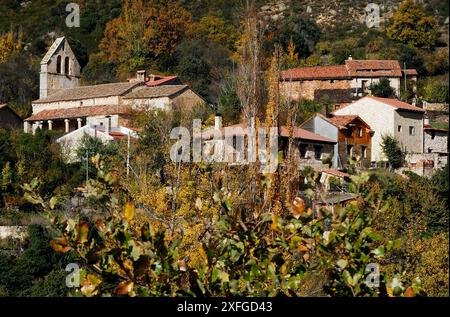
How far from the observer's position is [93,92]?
35312 millimetres

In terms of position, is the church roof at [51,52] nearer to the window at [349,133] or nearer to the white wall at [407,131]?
the window at [349,133]

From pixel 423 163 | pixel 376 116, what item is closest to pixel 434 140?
pixel 376 116

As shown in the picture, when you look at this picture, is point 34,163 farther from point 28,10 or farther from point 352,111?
point 28,10

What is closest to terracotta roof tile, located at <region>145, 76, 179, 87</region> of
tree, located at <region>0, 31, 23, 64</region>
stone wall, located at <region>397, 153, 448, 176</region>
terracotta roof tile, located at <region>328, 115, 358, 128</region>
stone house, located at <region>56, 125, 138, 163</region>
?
stone house, located at <region>56, 125, 138, 163</region>

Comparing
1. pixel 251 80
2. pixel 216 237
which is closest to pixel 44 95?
pixel 251 80

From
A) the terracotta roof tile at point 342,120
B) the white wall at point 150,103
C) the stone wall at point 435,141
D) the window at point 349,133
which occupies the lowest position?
the stone wall at point 435,141

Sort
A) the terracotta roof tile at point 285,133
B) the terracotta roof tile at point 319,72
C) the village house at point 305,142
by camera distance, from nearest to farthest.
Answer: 1. the terracotta roof tile at point 285,133
2. the village house at point 305,142
3. the terracotta roof tile at point 319,72

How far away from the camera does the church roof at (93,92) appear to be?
3431cm

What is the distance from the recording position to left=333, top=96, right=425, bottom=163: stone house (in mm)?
31078

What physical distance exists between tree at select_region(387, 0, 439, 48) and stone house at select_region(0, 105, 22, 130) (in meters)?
20.9

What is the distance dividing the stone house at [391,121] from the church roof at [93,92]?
26.2 ft

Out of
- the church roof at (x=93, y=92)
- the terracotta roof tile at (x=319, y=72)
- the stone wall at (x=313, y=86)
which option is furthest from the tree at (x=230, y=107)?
the terracotta roof tile at (x=319, y=72)

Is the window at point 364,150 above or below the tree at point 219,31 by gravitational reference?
below

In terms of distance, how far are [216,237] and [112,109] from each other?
28.3 meters
